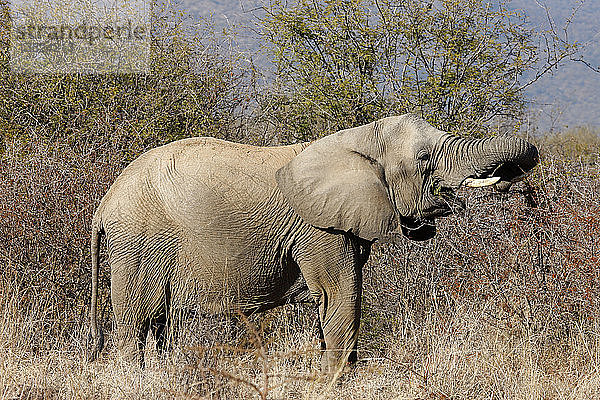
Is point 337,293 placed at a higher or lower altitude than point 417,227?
lower

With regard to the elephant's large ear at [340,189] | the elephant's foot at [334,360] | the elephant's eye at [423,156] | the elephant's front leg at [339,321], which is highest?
the elephant's eye at [423,156]

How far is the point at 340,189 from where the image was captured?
19.1ft

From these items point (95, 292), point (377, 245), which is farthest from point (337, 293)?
point (377, 245)

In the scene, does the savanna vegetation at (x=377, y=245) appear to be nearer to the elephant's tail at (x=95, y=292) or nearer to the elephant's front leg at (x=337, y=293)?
the elephant's tail at (x=95, y=292)

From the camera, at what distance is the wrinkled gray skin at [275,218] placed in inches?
228

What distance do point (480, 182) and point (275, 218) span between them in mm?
1505

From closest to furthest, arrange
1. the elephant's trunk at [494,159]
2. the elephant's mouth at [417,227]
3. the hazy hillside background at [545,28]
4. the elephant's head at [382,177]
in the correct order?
1. the elephant's trunk at [494,159]
2. the elephant's head at [382,177]
3. the elephant's mouth at [417,227]
4. the hazy hillside background at [545,28]

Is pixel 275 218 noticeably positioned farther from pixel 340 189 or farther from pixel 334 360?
pixel 334 360

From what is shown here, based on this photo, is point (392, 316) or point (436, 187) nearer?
point (436, 187)

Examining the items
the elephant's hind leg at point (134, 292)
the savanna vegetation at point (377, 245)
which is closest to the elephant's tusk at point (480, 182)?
the savanna vegetation at point (377, 245)

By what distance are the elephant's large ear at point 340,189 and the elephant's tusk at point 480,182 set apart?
0.57m

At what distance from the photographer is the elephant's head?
5.76 metres

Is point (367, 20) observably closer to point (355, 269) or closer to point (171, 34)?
point (171, 34)

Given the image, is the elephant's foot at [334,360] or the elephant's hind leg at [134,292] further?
the elephant's hind leg at [134,292]
